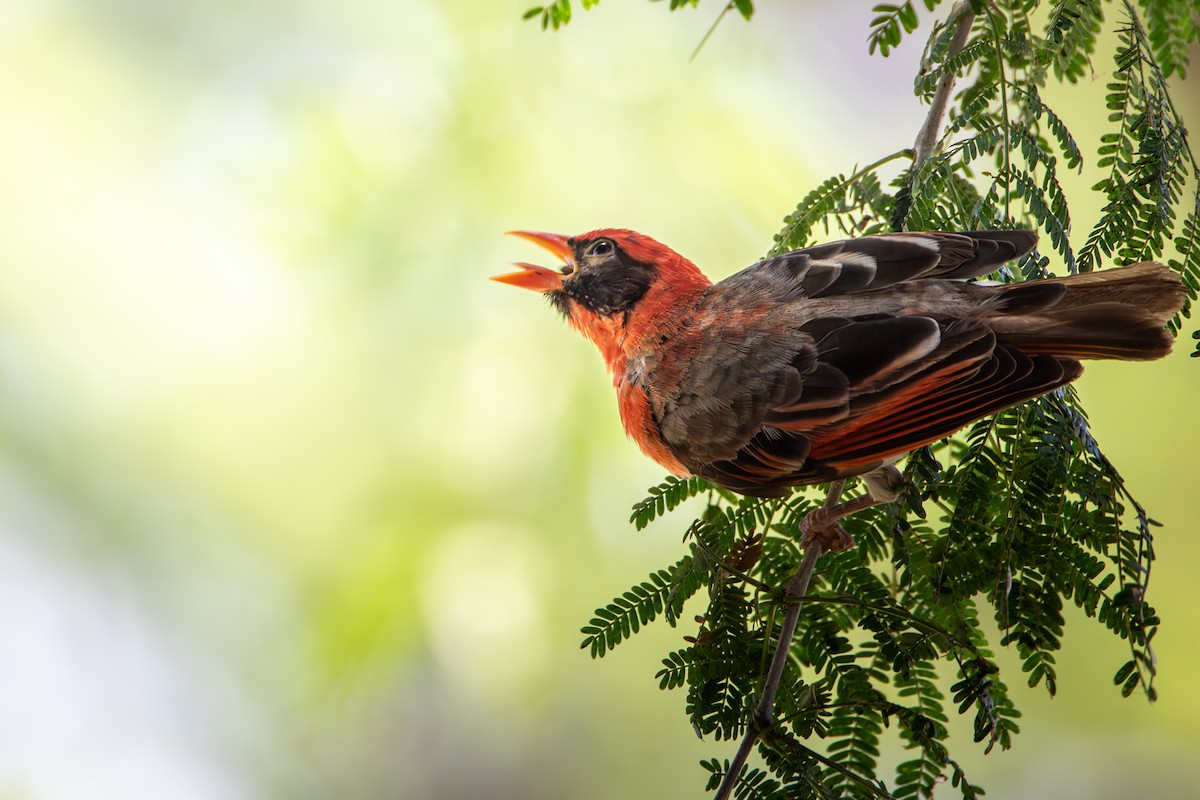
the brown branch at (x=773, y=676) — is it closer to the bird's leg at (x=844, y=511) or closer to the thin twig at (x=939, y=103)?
the bird's leg at (x=844, y=511)

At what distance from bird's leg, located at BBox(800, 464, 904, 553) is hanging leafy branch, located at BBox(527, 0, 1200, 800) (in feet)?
0.15

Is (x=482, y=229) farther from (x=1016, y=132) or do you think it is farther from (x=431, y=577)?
(x=1016, y=132)

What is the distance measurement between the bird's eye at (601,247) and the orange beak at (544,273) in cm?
7

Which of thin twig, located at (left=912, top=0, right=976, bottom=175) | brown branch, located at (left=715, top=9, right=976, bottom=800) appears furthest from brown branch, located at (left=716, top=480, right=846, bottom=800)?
thin twig, located at (left=912, top=0, right=976, bottom=175)

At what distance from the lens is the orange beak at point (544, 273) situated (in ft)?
11.3

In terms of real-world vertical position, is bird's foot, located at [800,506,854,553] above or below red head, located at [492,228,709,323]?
below

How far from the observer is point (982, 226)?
Answer: 257 cm

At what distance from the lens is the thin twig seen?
8.14 feet

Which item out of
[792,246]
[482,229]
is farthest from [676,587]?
[482,229]

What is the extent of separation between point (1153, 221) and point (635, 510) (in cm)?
131

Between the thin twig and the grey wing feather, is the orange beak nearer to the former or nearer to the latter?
the grey wing feather

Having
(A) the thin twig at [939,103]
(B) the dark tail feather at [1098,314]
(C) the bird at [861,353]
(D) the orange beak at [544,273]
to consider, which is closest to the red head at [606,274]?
(D) the orange beak at [544,273]

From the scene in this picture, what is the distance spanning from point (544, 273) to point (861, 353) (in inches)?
48.7

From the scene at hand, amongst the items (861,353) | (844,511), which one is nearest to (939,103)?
(861,353)
